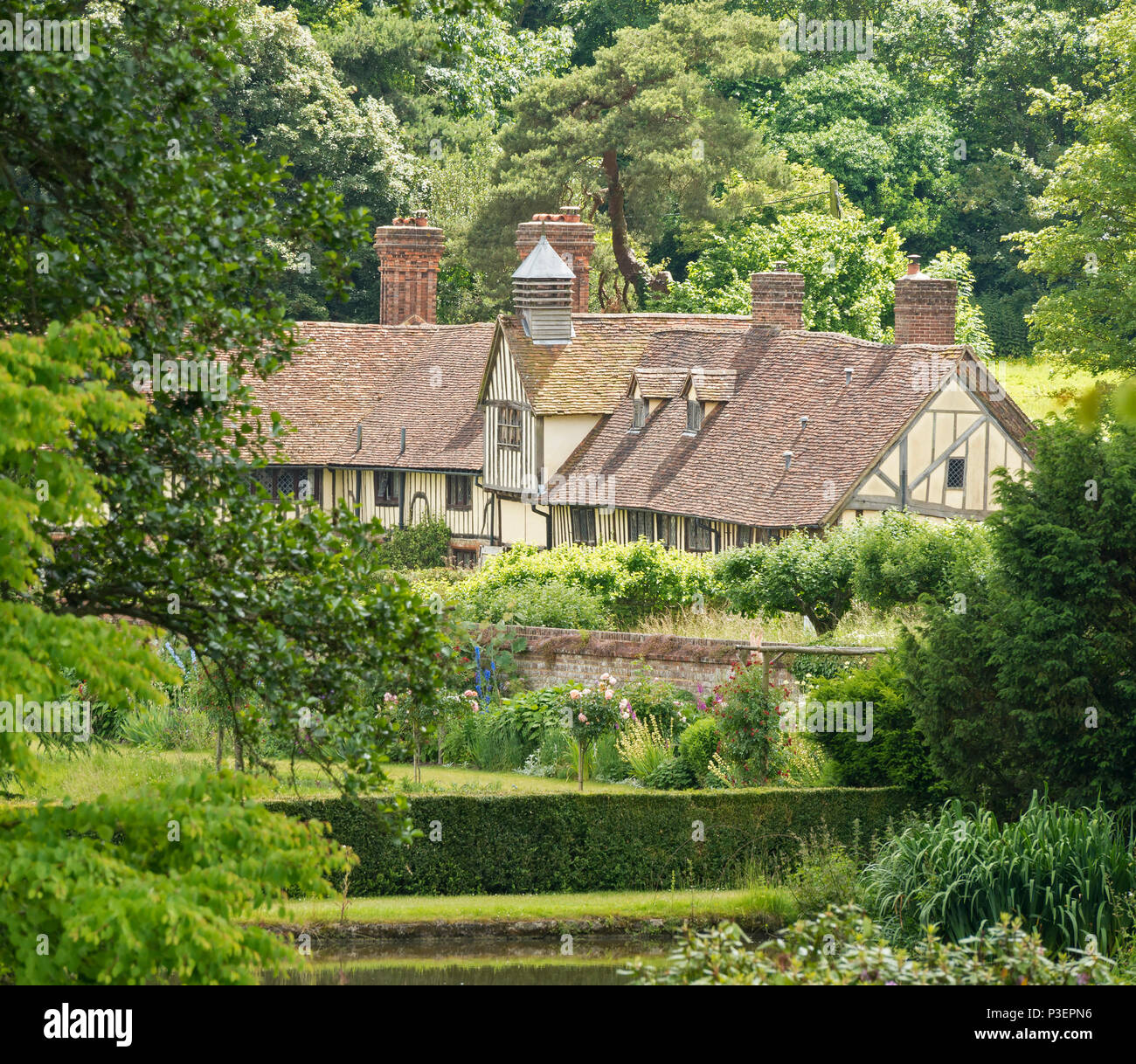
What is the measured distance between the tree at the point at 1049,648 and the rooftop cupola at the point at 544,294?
22.3 m

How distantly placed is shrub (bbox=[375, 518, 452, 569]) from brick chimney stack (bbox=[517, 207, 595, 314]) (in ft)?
19.1

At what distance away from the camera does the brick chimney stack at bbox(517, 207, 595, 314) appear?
40.4m

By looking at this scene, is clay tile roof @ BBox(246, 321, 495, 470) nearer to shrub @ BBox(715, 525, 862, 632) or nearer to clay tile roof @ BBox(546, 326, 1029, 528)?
clay tile roof @ BBox(546, 326, 1029, 528)

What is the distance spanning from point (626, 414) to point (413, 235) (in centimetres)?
996

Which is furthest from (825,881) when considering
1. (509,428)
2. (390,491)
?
(390,491)

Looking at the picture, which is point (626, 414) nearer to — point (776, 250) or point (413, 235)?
point (413, 235)

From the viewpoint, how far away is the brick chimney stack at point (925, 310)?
117 feet

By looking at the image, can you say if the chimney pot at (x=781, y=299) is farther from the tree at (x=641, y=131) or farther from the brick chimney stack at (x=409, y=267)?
the tree at (x=641, y=131)

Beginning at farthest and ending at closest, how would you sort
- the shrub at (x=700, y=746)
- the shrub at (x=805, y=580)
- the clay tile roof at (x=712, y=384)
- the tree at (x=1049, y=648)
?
the clay tile roof at (x=712, y=384)
the shrub at (x=805, y=580)
the shrub at (x=700, y=746)
the tree at (x=1049, y=648)

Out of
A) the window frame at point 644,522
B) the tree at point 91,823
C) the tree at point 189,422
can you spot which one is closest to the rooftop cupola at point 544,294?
the window frame at point 644,522

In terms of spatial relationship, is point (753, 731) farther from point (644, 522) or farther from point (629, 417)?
point (629, 417)

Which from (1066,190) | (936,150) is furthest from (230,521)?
(936,150)

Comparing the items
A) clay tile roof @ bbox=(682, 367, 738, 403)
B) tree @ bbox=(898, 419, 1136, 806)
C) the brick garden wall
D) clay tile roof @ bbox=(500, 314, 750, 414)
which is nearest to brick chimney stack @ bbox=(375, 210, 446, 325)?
clay tile roof @ bbox=(500, 314, 750, 414)

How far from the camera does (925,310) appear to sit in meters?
35.5
